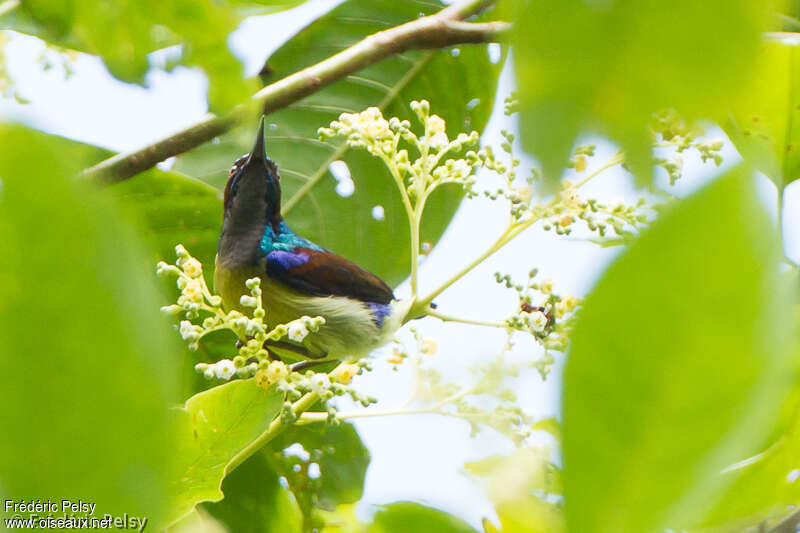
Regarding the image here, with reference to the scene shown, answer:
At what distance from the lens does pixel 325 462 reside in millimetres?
1949

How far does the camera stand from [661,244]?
27 centimetres

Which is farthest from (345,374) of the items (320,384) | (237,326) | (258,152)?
(258,152)

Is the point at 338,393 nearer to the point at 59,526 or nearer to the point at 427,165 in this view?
the point at 427,165

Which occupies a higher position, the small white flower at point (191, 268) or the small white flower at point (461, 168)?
the small white flower at point (461, 168)

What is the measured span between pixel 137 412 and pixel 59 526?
13cm

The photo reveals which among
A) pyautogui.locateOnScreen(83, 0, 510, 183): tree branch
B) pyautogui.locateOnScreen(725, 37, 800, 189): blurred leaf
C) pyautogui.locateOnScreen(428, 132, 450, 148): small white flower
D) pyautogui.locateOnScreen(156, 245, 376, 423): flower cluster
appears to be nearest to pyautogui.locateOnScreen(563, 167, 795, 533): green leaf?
pyautogui.locateOnScreen(725, 37, 800, 189): blurred leaf

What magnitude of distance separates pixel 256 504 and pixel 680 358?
1438 mm

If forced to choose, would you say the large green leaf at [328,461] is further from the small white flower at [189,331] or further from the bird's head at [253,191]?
the bird's head at [253,191]

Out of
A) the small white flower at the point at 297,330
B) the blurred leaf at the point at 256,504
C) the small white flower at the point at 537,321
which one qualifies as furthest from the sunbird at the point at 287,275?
the small white flower at the point at 297,330

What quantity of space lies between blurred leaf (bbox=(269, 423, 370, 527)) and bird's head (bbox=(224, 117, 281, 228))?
936mm

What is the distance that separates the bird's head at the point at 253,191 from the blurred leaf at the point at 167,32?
2013 millimetres

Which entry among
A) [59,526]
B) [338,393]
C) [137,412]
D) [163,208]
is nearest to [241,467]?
[338,393]

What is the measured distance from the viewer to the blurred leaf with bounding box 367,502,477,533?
539 mm

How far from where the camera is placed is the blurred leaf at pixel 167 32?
2.05 ft
